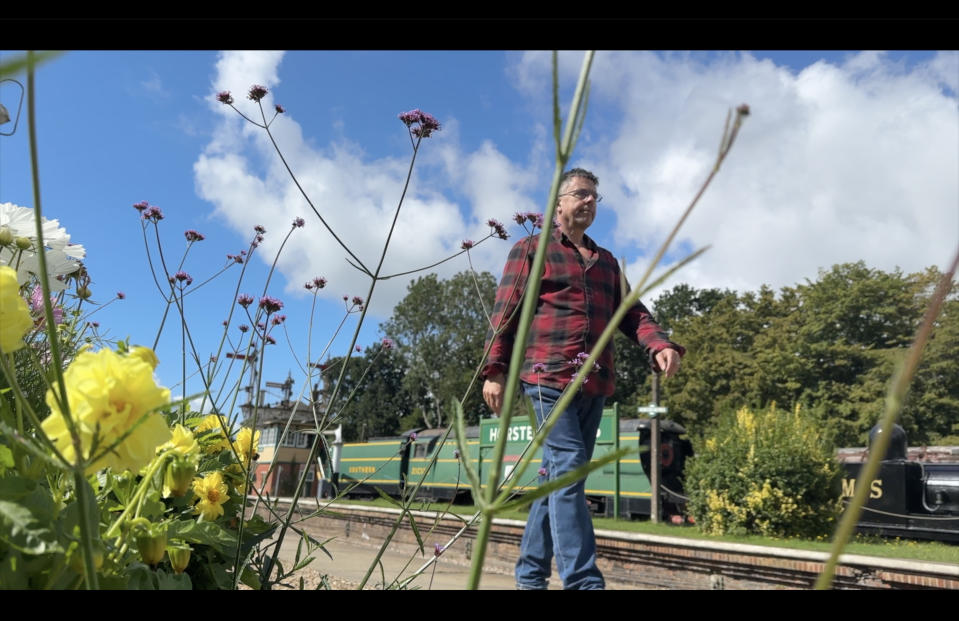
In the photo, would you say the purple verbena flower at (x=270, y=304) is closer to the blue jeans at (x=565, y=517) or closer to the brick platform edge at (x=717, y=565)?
the blue jeans at (x=565, y=517)

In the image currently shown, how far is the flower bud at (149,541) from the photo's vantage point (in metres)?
0.66

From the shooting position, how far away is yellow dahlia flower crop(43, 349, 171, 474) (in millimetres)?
404

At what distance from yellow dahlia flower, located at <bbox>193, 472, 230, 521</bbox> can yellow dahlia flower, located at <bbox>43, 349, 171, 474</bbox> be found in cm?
69

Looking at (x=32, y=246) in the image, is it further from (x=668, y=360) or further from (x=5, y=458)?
(x=668, y=360)

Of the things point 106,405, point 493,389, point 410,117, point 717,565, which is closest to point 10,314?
point 106,405

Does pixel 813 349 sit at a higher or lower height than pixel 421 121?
higher

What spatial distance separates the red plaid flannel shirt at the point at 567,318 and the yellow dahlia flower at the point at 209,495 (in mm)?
1281

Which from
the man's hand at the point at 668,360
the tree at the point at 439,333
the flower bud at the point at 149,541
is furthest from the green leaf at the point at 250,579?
the tree at the point at 439,333

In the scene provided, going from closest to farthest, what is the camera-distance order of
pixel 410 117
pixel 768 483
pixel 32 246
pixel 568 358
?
pixel 32 246 < pixel 410 117 < pixel 568 358 < pixel 768 483

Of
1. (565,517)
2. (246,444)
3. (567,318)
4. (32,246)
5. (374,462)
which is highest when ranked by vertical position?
(567,318)

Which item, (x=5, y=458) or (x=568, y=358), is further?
(x=568, y=358)

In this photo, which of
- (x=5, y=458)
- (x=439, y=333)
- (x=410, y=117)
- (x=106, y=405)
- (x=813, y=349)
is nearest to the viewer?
(x=106, y=405)

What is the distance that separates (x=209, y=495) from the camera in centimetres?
108

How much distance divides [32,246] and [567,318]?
1.84 metres
